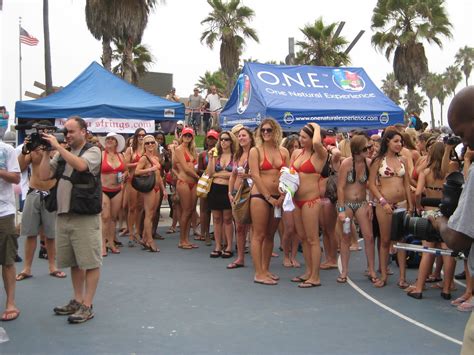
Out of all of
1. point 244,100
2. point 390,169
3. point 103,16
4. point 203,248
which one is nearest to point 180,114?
point 244,100

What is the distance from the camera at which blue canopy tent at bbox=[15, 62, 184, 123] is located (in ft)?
33.8

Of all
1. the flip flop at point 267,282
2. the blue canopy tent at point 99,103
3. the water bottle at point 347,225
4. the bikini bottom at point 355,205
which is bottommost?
the flip flop at point 267,282

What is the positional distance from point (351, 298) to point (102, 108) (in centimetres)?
687

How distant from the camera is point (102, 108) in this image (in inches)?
416

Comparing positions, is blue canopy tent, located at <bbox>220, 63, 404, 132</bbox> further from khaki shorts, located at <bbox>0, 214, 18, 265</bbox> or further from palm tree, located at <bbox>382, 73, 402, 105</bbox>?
palm tree, located at <bbox>382, 73, 402, 105</bbox>

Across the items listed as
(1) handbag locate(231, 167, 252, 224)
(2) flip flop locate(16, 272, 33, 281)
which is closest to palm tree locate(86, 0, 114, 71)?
(1) handbag locate(231, 167, 252, 224)

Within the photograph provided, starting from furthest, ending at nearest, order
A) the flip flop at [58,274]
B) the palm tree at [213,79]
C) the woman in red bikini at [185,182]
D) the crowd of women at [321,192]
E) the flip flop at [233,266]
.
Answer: the palm tree at [213,79]
the woman in red bikini at [185,182]
the flip flop at [233,266]
the flip flop at [58,274]
the crowd of women at [321,192]

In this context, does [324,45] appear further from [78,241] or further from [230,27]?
[78,241]

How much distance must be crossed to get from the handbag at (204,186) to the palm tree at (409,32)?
76.7 feet

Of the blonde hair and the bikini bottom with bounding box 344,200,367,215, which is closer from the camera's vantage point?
the bikini bottom with bounding box 344,200,367,215

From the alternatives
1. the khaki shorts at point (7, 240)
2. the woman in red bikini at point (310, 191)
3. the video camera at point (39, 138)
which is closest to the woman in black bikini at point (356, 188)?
the woman in red bikini at point (310, 191)

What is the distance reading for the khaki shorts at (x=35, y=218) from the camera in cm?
624

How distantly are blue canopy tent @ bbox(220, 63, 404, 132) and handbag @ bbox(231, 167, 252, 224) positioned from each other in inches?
168

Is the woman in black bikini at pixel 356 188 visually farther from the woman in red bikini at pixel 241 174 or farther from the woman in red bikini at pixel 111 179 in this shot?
the woman in red bikini at pixel 111 179
